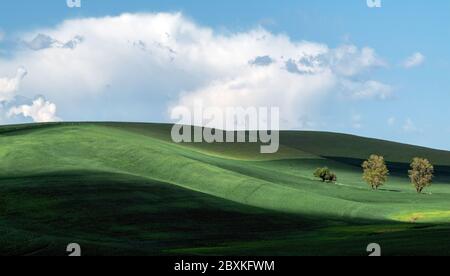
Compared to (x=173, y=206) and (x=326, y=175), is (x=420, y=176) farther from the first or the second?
(x=173, y=206)

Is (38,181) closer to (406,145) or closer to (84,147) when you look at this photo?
(84,147)

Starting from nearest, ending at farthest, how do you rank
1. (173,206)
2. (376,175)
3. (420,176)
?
(173,206)
(376,175)
(420,176)

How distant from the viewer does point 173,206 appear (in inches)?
A: 2515

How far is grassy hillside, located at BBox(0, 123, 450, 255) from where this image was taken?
147 ft

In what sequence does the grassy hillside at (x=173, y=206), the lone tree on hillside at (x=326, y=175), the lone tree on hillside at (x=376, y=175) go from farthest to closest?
the lone tree on hillside at (x=326, y=175) < the lone tree on hillside at (x=376, y=175) < the grassy hillside at (x=173, y=206)

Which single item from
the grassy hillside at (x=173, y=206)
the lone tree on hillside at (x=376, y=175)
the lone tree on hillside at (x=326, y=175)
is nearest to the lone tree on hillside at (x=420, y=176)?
the grassy hillside at (x=173, y=206)

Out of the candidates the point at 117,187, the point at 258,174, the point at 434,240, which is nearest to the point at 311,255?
the point at 434,240

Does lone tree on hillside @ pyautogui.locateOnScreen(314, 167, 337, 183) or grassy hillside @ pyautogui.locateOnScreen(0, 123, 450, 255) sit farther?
lone tree on hillside @ pyautogui.locateOnScreen(314, 167, 337, 183)

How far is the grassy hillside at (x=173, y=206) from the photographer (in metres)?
44.8

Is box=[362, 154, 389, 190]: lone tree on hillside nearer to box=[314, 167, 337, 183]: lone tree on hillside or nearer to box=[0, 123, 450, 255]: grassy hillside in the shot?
box=[314, 167, 337, 183]: lone tree on hillside

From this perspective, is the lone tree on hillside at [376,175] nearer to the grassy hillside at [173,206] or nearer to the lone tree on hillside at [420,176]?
the lone tree on hillside at [420,176]

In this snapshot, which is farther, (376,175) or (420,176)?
(420,176)

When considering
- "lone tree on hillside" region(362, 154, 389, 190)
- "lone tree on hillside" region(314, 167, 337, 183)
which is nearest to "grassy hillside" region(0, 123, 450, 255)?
"lone tree on hillside" region(362, 154, 389, 190)

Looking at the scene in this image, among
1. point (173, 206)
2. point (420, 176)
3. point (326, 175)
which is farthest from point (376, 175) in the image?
point (173, 206)
